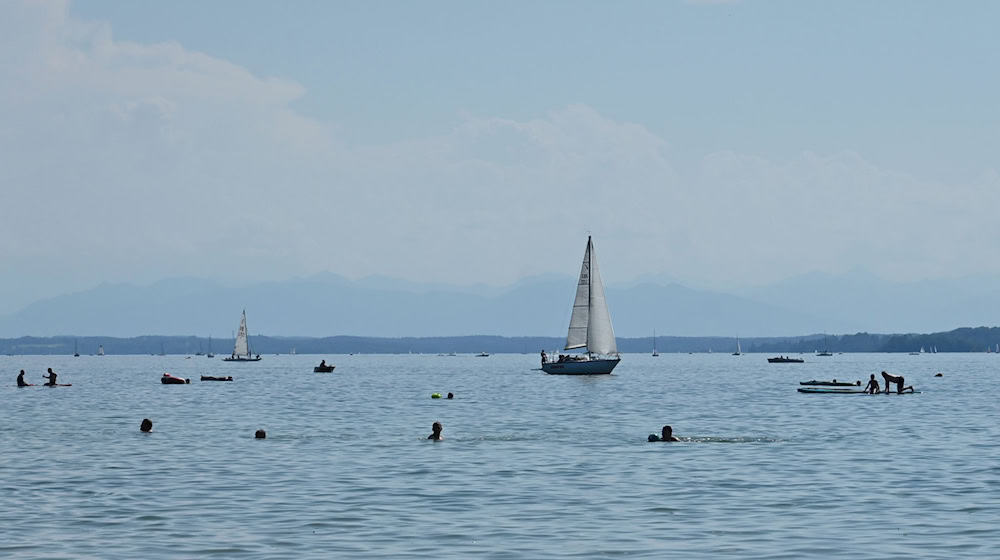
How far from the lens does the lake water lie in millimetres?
32875

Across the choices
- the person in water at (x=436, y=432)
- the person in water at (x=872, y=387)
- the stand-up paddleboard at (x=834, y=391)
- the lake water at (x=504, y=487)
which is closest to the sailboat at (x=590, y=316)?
the stand-up paddleboard at (x=834, y=391)

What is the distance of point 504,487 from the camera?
44.7 meters

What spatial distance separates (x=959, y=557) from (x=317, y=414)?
6597 cm

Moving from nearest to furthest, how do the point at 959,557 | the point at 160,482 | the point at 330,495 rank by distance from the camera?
the point at 959,557, the point at 330,495, the point at 160,482

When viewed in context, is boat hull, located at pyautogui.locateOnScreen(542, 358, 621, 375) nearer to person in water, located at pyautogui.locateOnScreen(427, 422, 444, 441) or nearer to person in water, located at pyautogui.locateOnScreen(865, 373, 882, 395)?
person in water, located at pyautogui.locateOnScreen(865, 373, 882, 395)

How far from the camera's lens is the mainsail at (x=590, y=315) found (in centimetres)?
15012

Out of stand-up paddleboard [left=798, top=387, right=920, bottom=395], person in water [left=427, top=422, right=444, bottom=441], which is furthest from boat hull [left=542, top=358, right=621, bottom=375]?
person in water [left=427, top=422, right=444, bottom=441]

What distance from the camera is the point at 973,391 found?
136250 millimetres

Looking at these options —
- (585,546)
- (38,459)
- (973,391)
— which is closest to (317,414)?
(38,459)

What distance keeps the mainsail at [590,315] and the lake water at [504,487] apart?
6296 centimetres

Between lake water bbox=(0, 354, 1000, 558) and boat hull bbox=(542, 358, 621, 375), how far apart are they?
70406 millimetres

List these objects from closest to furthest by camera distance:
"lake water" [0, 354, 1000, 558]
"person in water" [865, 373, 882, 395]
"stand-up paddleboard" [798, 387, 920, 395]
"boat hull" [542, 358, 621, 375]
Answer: "lake water" [0, 354, 1000, 558] → "person in water" [865, 373, 882, 395] → "stand-up paddleboard" [798, 387, 920, 395] → "boat hull" [542, 358, 621, 375]

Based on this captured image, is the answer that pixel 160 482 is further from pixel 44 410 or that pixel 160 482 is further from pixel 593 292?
pixel 593 292

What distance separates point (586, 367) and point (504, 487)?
4572 inches
